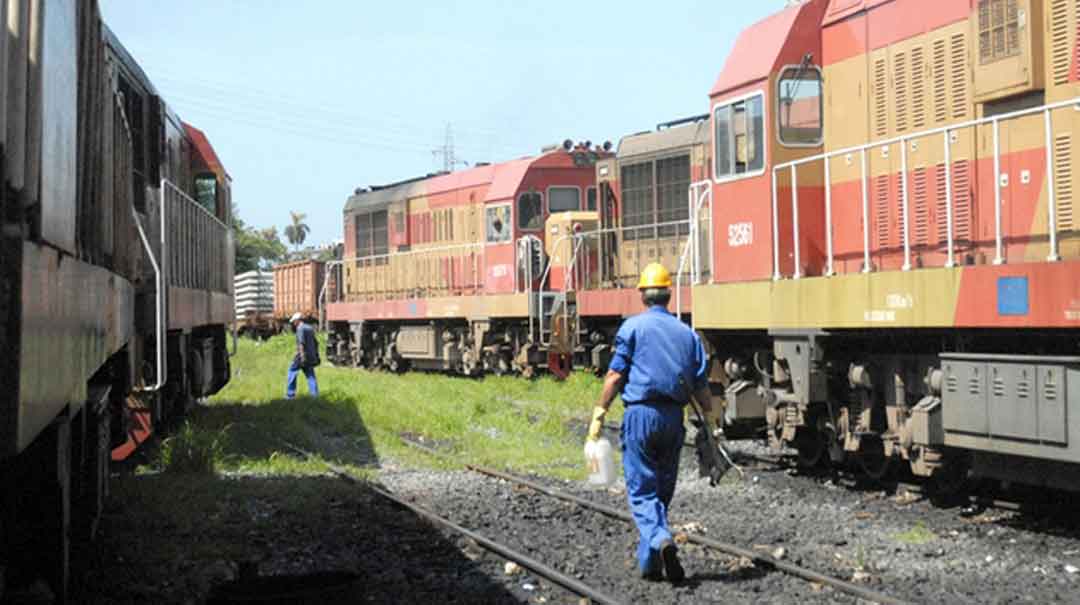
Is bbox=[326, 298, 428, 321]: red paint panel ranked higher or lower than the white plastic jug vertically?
higher

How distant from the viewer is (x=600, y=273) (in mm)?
19984

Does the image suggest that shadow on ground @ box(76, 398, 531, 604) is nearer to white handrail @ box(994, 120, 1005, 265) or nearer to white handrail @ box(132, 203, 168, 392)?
white handrail @ box(132, 203, 168, 392)

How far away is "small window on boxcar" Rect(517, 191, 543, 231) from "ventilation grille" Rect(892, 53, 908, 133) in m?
13.4

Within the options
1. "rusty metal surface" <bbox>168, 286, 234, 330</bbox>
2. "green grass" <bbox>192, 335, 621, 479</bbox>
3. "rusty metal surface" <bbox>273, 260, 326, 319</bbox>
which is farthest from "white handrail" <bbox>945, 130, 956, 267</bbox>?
"rusty metal surface" <bbox>273, 260, 326, 319</bbox>

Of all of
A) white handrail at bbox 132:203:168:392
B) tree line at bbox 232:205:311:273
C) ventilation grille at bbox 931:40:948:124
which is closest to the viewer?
ventilation grille at bbox 931:40:948:124

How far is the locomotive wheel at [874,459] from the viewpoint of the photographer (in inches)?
374

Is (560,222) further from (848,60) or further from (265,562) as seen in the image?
(265,562)

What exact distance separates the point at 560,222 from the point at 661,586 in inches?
612

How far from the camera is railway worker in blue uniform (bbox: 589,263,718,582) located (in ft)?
21.9

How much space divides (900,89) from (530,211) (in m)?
13.6

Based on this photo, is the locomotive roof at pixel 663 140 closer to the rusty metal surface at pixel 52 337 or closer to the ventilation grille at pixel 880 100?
the ventilation grille at pixel 880 100

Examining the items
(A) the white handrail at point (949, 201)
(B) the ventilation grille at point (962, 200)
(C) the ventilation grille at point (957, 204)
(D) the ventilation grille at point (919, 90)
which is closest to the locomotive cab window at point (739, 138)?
(D) the ventilation grille at point (919, 90)

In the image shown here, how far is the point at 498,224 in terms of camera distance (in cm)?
2306

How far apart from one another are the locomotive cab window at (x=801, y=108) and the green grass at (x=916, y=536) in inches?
147
